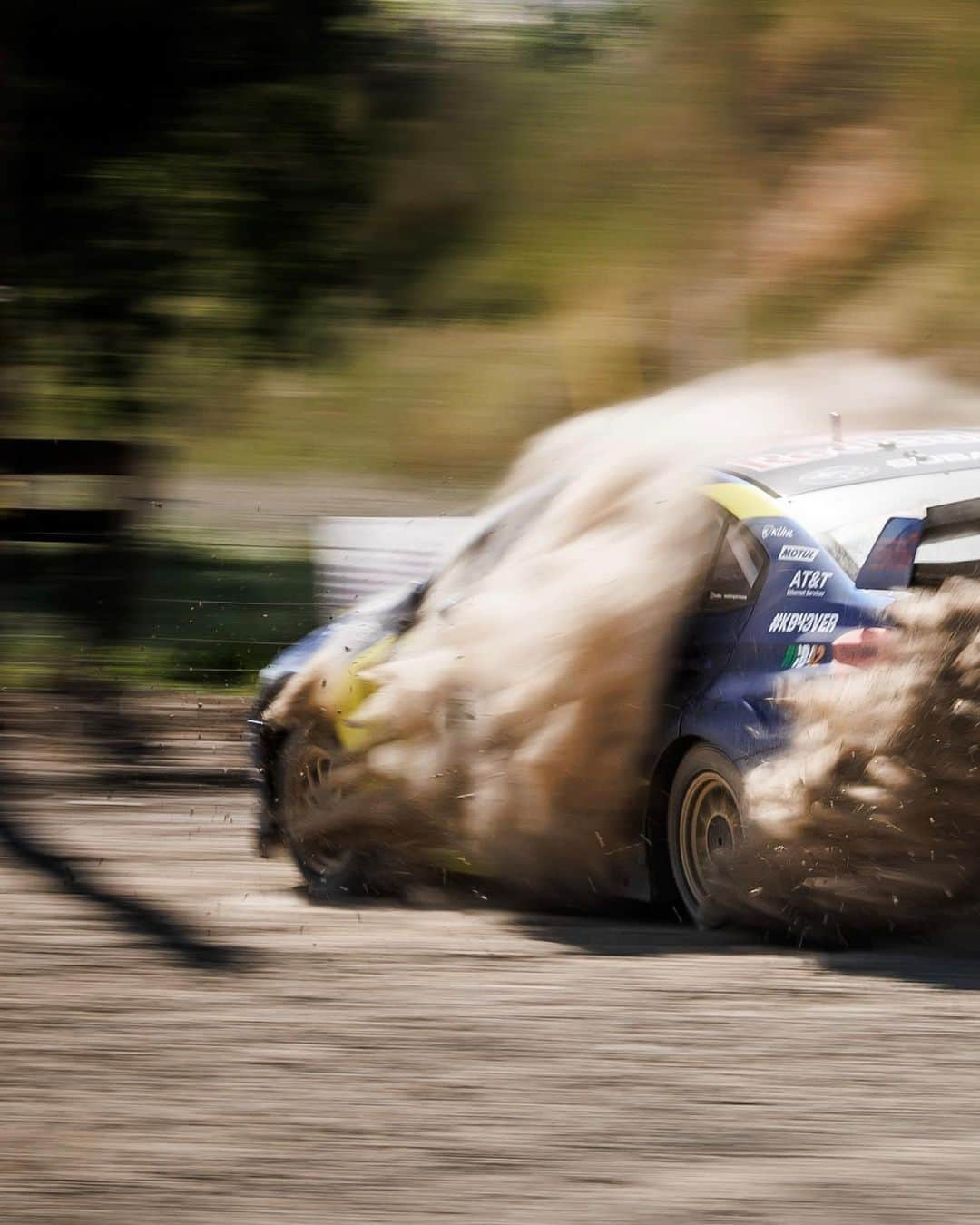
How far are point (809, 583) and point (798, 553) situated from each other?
0.12m

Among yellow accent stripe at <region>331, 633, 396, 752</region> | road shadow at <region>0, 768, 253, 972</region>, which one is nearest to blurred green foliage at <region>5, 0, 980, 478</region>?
road shadow at <region>0, 768, 253, 972</region>

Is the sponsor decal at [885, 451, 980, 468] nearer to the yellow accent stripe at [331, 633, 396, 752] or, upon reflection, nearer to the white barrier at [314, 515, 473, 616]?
the white barrier at [314, 515, 473, 616]

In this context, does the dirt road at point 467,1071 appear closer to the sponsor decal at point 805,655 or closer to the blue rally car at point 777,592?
the blue rally car at point 777,592

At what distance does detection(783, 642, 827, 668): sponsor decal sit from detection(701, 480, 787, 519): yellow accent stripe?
47 centimetres

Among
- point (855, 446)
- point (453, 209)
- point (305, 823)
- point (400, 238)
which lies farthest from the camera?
point (453, 209)

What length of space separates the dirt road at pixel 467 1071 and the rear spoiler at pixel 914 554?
1.08 metres

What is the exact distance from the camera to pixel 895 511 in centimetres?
539

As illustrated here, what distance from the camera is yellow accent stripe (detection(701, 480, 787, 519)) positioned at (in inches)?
223

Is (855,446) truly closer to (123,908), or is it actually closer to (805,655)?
(805,655)

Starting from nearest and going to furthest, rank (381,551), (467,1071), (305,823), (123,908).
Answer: (467,1071)
(123,908)
(305,823)
(381,551)

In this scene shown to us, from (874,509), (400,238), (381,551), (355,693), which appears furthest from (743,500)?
(400,238)

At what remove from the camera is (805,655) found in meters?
5.32

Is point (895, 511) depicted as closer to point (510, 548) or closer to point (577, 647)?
point (577, 647)

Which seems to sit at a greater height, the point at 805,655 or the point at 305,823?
the point at 805,655
